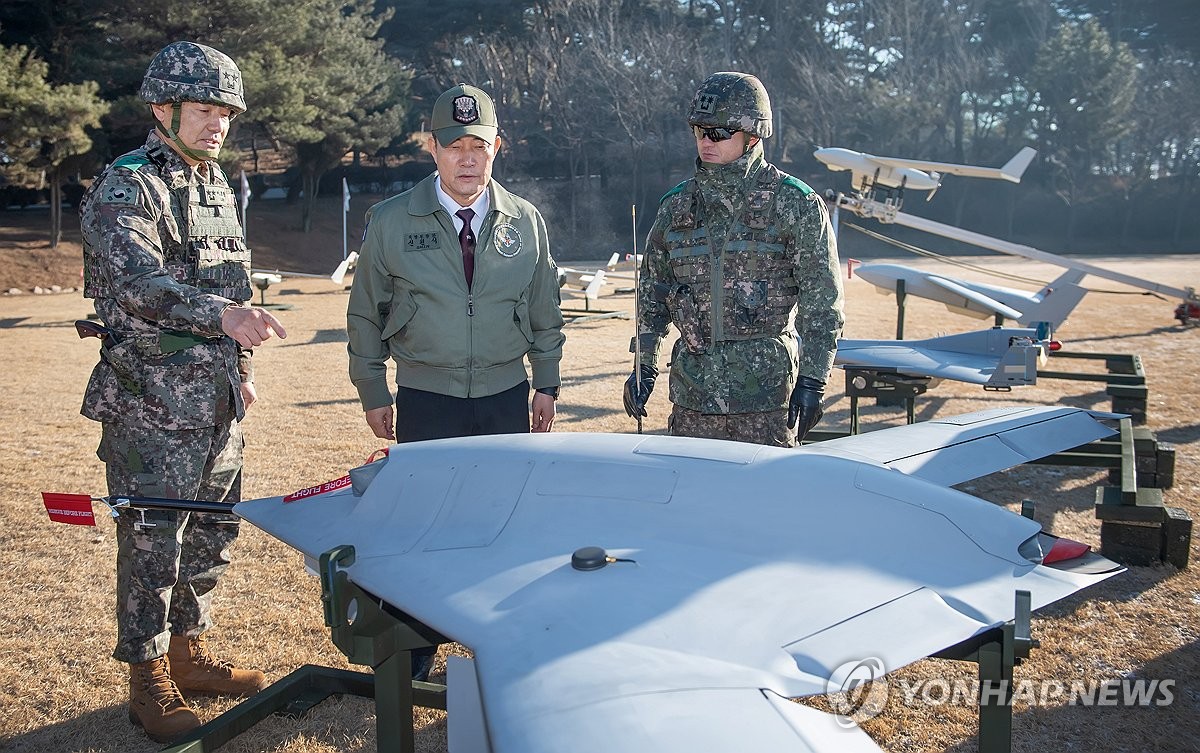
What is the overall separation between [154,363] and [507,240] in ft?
5.06

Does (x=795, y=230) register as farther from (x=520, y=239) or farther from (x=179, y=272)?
(x=179, y=272)

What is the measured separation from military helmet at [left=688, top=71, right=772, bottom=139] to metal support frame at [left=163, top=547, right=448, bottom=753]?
2.46 meters

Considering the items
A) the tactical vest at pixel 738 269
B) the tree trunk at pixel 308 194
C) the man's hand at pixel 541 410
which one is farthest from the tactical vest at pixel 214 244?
the tree trunk at pixel 308 194

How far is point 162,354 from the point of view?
11.5 ft

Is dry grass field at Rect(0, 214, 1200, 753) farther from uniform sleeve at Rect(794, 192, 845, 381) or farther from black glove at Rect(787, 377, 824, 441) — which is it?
uniform sleeve at Rect(794, 192, 845, 381)

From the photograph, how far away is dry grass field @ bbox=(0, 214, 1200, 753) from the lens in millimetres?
3684

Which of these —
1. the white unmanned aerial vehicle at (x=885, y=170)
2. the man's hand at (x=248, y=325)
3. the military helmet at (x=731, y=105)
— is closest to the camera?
the man's hand at (x=248, y=325)

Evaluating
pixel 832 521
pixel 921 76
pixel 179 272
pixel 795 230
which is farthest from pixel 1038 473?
pixel 921 76

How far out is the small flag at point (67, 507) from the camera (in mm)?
3164

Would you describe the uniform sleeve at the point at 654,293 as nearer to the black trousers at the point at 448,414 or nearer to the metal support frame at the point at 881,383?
the black trousers at the point at 448,414

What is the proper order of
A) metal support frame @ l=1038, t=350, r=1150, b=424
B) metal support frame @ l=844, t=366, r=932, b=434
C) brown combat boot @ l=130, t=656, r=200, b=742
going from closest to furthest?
brown combat boot @ l=130, t=656, r=200, b=742
metal support frame @ l=844, t=366, r=932, b=434
metal support frame @ l=1038, t=350, r=1150, b=424

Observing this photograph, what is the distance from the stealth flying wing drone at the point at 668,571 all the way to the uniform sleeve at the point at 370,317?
78cm

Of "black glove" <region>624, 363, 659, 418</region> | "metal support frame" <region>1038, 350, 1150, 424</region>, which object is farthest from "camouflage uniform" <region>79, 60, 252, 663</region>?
"metal support frame" <region>1038, 350, 1150, 424</region>

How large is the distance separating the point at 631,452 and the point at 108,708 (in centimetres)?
266
